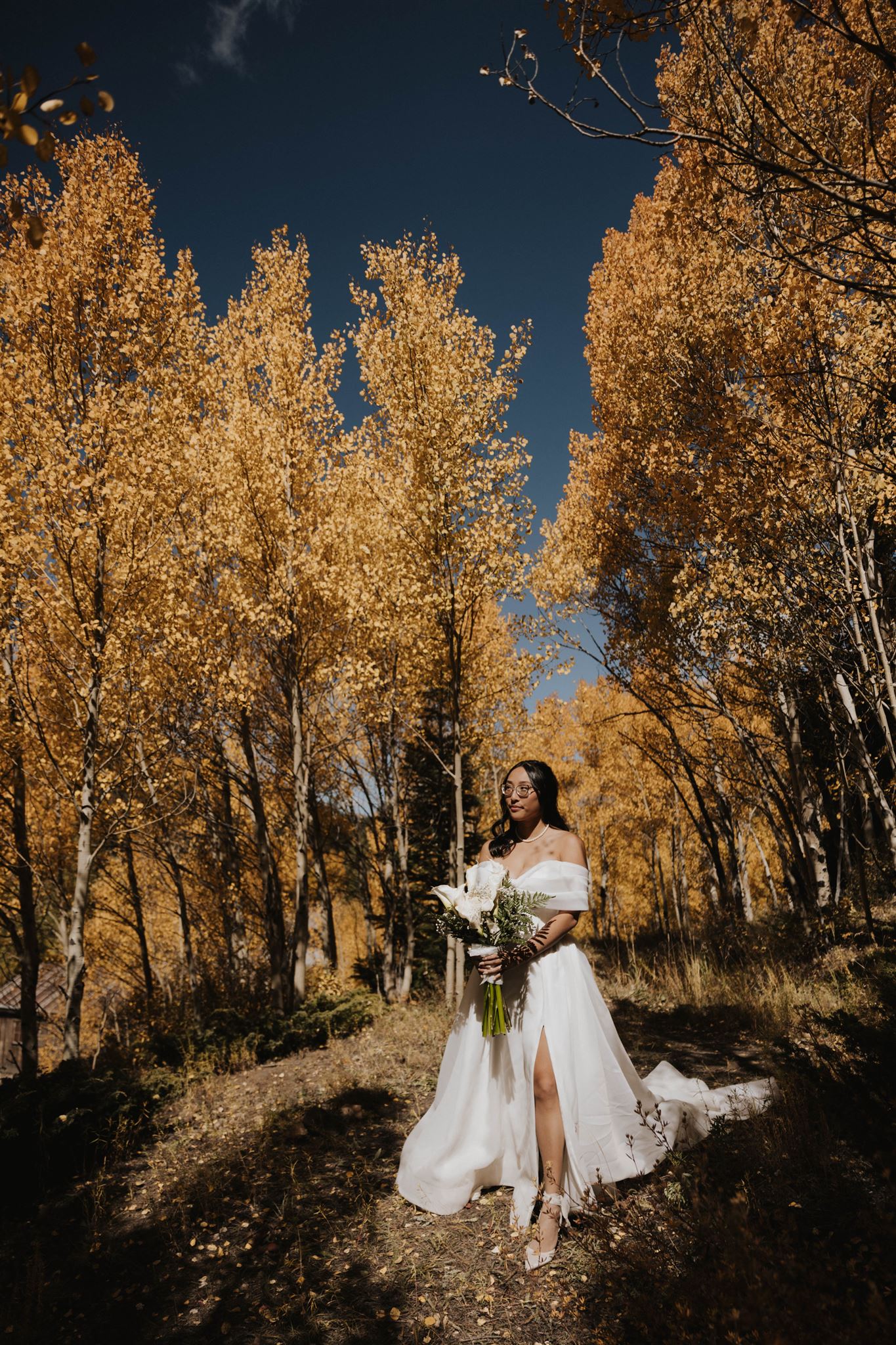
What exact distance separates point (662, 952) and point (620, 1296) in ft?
29.3

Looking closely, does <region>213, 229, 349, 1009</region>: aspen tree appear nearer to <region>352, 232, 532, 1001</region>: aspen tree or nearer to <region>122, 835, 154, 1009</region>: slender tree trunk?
<region>352, 232, 532, 1001</region>: aspen tree

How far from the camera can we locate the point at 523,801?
351 cm

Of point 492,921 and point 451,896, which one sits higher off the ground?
point 451,896

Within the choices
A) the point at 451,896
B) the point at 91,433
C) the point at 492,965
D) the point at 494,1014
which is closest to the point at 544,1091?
the point at 494,1014

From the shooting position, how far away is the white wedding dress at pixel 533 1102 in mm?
3027

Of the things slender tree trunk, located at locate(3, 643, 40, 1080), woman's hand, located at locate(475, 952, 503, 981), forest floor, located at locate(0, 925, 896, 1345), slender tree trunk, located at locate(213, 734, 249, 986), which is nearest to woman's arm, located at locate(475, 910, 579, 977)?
woman's hand, located at locate(475, 952, 503, 981)

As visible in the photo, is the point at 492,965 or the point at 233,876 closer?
the point at 492,965

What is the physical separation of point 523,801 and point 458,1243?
6.77 feet

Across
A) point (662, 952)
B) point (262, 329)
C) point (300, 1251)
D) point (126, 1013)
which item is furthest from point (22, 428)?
point (126, 1013)

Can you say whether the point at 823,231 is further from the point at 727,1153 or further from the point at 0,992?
the point at 0,992

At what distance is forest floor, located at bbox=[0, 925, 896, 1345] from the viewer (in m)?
2.13

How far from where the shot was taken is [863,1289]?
2.17 metres

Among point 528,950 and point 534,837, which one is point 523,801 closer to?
point 534,837

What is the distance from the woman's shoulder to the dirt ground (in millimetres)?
1520
